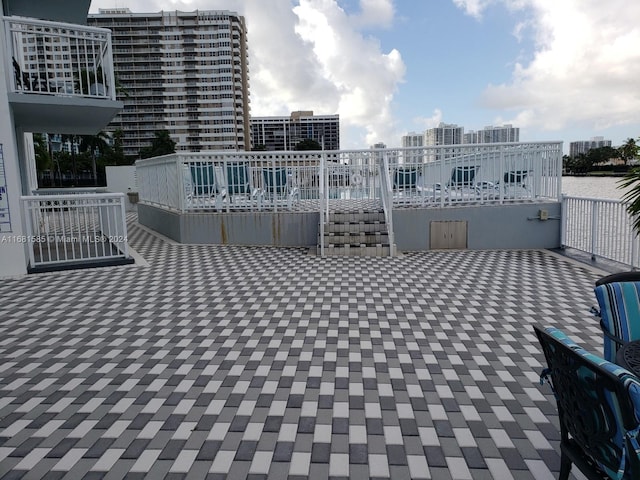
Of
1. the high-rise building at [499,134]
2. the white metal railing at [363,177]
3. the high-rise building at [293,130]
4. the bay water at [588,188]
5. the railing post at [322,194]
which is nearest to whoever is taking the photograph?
the bay water at [588,188]

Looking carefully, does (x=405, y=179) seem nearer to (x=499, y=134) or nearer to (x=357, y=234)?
(x=357, y=234)

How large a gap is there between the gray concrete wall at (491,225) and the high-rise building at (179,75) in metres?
89.0

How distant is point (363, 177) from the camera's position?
9633mm

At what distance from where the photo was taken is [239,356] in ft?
11.7

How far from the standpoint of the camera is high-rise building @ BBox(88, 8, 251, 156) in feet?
296

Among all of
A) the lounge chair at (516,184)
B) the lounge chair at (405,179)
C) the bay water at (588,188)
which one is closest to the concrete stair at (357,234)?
the lounge chair at (405,179)

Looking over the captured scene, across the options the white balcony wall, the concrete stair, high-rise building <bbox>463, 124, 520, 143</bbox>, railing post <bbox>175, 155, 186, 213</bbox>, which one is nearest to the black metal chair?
the concrete stair

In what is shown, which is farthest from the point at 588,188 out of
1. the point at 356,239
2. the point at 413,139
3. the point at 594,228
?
the point at 413,139

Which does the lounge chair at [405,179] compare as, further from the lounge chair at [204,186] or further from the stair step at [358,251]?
the lounge chair at [204,186]

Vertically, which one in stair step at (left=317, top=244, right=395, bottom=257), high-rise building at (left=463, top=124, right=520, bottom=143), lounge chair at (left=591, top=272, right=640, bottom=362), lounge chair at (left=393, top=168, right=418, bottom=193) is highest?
high-rise building at (left=463, top=124, right=520, bottom=143)

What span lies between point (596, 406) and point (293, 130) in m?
97.0

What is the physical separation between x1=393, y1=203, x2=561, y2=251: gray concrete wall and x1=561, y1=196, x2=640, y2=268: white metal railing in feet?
1.00

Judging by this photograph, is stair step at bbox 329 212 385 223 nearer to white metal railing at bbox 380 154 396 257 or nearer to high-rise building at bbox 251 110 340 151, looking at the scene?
white metal railing at bbox 380 154 396 257

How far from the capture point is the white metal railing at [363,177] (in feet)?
27.1
